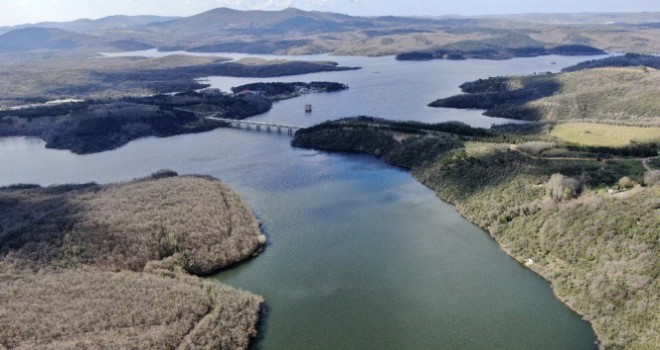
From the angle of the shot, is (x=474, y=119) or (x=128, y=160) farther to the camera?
(x=474, y=119)

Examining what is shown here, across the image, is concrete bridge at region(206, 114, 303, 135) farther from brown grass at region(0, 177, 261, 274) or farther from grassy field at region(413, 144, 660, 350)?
brown grass at region(0, 177, 261, 274)

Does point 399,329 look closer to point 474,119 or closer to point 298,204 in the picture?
point 298,204

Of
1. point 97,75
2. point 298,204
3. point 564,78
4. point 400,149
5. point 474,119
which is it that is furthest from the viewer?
point 97,75

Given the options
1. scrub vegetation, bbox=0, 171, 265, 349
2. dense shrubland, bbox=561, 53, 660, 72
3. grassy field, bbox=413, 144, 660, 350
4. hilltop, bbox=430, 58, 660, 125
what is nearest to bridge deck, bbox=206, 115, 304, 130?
hilltop, bbox=430, 58, 660, 125

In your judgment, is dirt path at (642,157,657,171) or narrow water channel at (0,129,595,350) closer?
narrow water channel at (0,129,595,350)

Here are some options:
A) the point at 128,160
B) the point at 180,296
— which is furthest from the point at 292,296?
the point at 128,160

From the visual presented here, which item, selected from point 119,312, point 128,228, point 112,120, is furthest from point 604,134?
point 112,120
